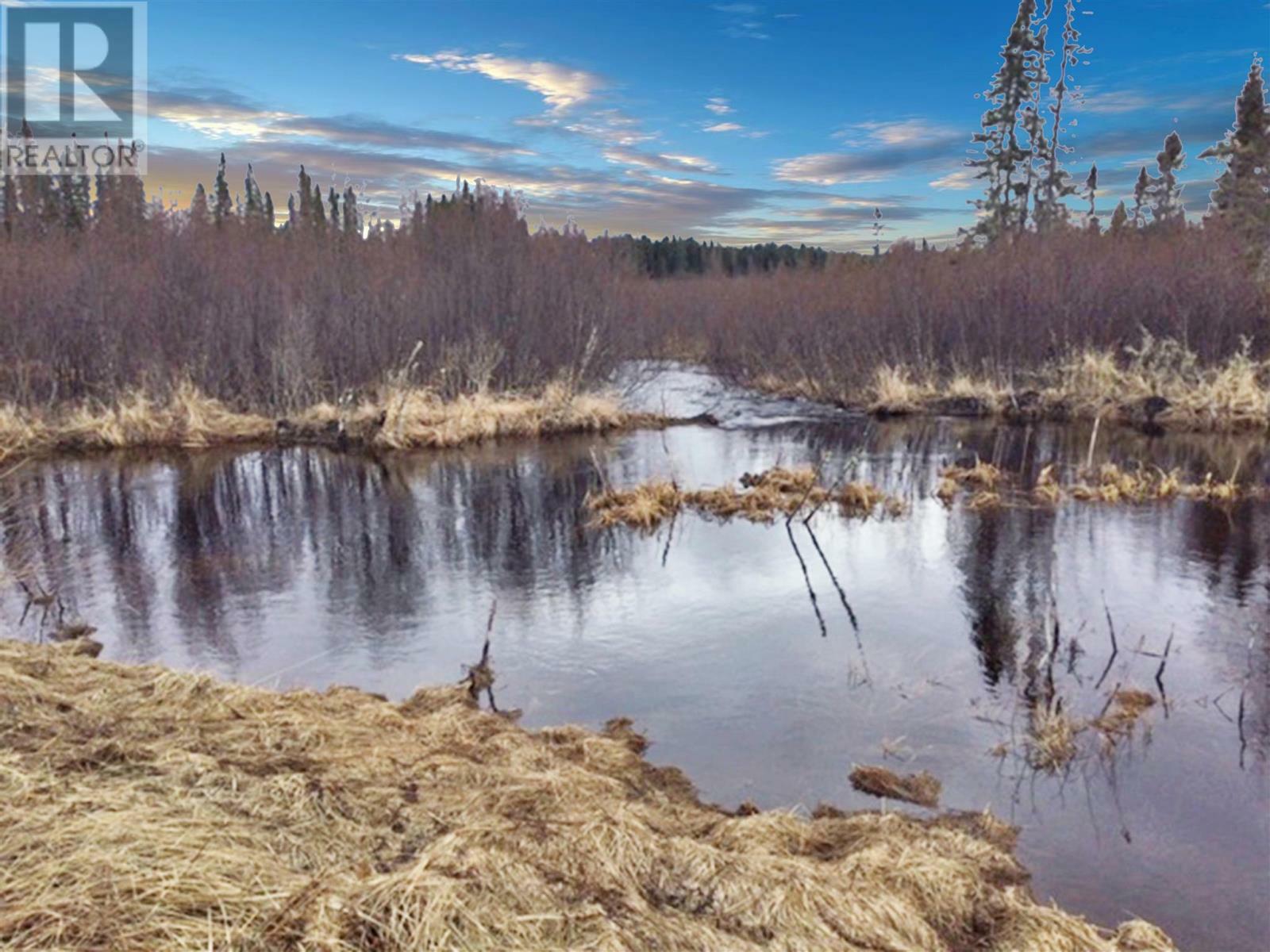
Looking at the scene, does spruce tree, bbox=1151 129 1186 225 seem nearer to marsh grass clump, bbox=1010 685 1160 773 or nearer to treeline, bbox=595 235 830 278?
treeline, bbox=595 235 830 278

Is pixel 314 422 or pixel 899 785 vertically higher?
pixel 314 422

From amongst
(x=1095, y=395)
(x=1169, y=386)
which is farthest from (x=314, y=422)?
(x=1169, y=386)

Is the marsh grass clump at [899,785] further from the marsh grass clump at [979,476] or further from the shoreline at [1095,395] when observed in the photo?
the shoreline at [1095,395]

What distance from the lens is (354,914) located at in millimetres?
2975

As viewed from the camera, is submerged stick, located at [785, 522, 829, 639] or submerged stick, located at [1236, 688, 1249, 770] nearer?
submerged stick, located at [1236, 688, 1249, 770]

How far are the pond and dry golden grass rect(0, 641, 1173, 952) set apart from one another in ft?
2.37

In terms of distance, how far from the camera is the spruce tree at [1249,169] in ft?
82.5

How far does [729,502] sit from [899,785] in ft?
23.0

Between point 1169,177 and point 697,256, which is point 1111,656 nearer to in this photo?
point 1169,177

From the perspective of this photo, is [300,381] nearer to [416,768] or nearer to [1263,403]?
[416,768]

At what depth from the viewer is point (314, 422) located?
58.7 feet

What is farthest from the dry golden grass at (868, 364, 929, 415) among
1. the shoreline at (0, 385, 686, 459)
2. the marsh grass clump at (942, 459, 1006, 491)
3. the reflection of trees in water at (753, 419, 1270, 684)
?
the marsh grass clump at (942, 459, 1006, 491)

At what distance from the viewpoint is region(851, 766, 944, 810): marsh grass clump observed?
17.8 ft

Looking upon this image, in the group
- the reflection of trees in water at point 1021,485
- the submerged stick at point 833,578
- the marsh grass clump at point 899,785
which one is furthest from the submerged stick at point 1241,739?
the submerged stick at point 833,578
